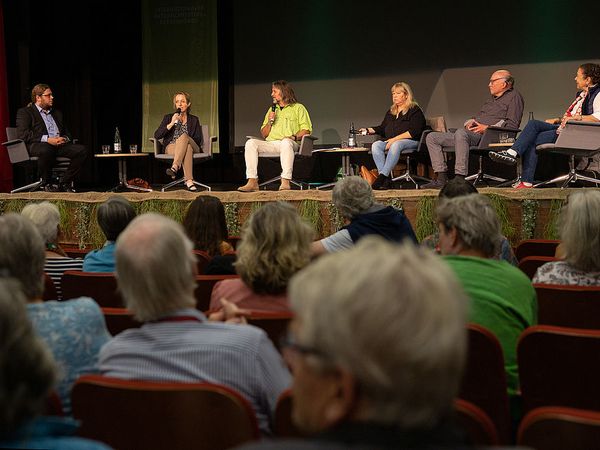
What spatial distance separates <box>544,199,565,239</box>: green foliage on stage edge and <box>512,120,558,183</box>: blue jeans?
45.2 inches

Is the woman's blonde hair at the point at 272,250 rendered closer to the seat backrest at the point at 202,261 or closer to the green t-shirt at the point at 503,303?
the green t-shirt at the point at 503,303

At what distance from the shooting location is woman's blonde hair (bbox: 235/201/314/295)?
7.63ft

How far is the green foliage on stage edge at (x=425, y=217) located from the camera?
5.85 m

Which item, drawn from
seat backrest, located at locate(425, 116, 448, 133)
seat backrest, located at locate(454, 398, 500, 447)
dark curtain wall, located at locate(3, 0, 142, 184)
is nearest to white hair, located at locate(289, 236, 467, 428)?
seat backrest, located at locate(454, 398, 500, 447)

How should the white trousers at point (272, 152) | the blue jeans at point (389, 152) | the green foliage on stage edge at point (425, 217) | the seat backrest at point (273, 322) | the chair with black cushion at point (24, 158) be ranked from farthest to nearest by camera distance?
the chair with black cushion at point (24, 158) → the white trousers at point (272, 152) → the blue jeans at point (389, 152) → the green foliage on stage edge at point (425, 217) → the seat backrest at point (273, 322)

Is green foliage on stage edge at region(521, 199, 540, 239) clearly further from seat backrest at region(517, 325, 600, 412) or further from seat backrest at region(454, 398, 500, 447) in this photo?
seat backrest at region(454, 398, 500, 447)

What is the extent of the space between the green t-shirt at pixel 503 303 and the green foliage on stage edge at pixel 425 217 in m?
3.61

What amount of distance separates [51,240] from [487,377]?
237 centimetres

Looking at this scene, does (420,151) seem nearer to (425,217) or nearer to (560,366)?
(425,217)

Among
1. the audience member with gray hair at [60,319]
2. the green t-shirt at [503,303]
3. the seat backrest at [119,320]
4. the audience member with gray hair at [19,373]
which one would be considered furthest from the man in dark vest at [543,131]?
the audience member with gray hair at [19,373]

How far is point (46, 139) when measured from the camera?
26.3 feet

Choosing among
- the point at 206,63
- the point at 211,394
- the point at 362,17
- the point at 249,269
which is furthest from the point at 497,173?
the point at 211,394

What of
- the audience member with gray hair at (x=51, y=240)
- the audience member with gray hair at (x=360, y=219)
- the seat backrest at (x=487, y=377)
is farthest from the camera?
the audience member with gray hair at (x=360, y=219)

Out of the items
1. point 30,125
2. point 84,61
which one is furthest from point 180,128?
point 84,61
